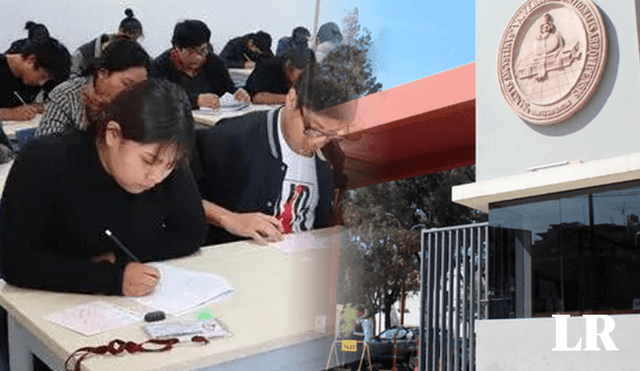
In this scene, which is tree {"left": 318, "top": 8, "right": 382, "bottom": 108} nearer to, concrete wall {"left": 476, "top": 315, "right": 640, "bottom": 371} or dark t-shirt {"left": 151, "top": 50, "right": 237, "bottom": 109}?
dark t-shirt {"left": 151, "top": 50, "right": 237, "bottom": 109}

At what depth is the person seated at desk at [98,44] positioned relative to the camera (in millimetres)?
2422

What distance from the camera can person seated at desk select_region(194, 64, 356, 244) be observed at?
2664 millimetres

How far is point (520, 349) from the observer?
373 cm

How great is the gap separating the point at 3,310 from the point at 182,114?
74 centimetres

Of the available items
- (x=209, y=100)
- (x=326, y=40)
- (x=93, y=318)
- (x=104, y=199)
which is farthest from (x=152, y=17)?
(x=93, y=318)

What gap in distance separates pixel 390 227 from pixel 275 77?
159cm

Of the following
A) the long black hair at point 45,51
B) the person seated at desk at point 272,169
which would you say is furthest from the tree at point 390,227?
the long black hair at point 45,51

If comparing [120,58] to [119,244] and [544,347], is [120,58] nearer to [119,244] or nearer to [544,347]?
[119,244]

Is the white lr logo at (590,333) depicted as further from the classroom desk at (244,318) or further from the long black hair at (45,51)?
the long black hair at (45,51)

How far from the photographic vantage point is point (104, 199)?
242 centimetres

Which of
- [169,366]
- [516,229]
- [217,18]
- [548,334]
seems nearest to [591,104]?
[516,229]

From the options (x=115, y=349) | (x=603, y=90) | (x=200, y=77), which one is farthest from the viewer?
(x=603, y=90)

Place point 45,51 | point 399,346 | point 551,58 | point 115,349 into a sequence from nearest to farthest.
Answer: point 115,349 → point 45,51 → point 551,58 → point 399,346

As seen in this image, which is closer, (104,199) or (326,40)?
(104,199)
